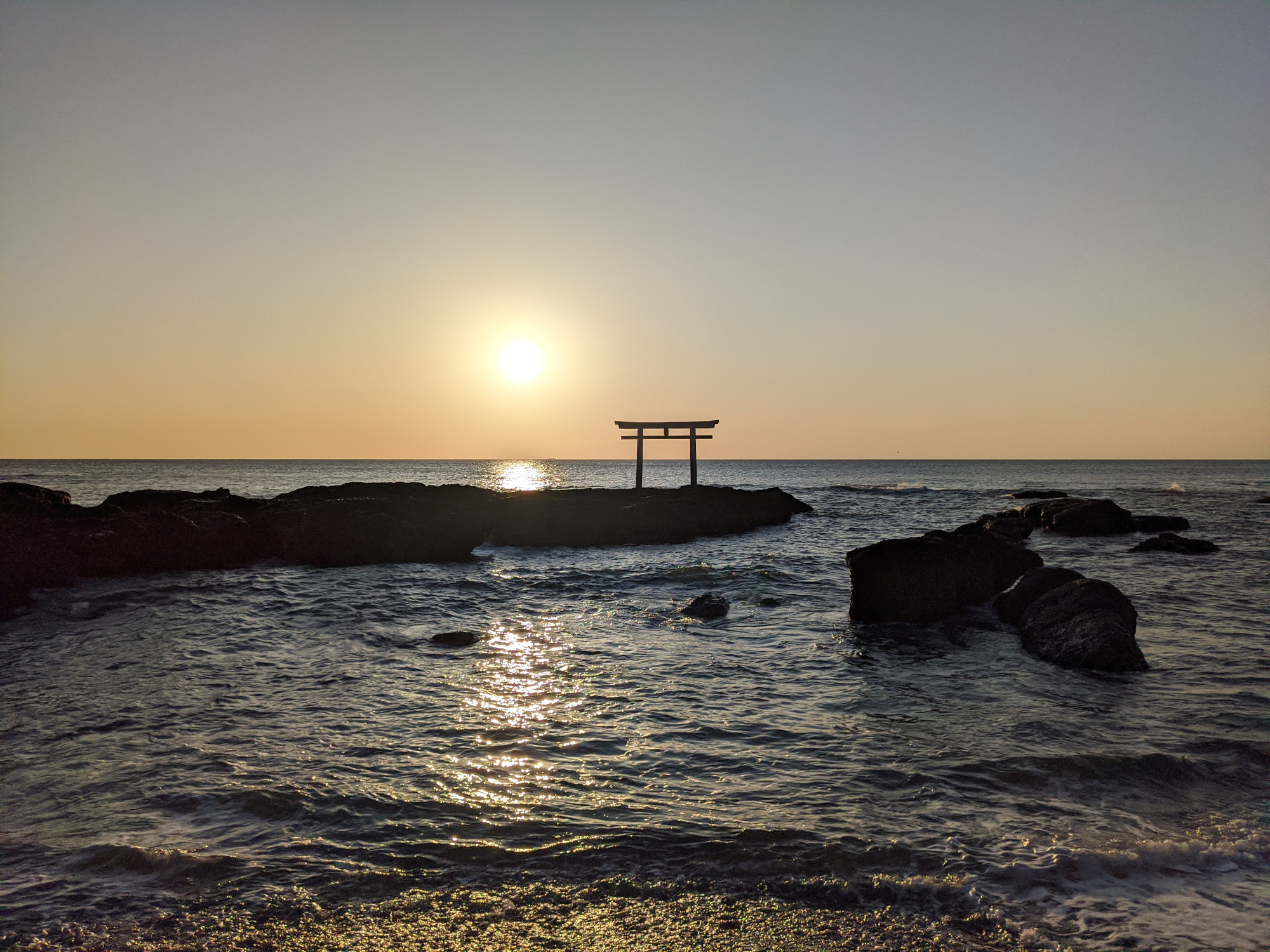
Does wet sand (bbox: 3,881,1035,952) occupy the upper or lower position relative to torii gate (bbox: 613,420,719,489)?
lower

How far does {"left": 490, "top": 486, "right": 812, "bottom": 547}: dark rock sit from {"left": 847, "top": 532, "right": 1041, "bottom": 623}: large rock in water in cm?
1327

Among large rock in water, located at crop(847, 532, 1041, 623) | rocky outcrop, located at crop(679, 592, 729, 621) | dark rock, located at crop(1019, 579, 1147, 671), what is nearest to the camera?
dark rock, located at crop(1019, 579, 1147, 671)

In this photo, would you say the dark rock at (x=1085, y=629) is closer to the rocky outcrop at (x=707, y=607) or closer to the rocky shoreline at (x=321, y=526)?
the rocky outcrop at (x=707, y=607)

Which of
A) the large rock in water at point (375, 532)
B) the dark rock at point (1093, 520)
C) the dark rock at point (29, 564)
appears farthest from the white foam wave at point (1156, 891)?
the dark rock at point (1093, 520)

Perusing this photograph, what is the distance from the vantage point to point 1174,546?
21953 millimetres

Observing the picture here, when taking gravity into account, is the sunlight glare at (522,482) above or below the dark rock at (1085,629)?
above

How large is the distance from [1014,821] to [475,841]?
416cm

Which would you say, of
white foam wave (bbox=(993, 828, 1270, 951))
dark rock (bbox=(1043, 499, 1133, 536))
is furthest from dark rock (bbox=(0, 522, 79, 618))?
dark rock (bbox=(1043, 499, 1133, 536))

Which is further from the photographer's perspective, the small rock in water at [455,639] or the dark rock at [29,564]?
the dark rock at [29,564]

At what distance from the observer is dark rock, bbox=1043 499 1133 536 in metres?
28.0

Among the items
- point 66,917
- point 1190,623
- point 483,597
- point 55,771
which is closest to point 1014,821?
point 66,917

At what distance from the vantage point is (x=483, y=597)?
15547 millimetres

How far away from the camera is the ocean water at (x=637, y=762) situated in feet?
15.4

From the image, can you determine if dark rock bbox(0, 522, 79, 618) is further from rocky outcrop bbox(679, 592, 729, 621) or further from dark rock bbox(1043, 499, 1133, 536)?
dark rock bbox(1043, 499, 1133, 536)
